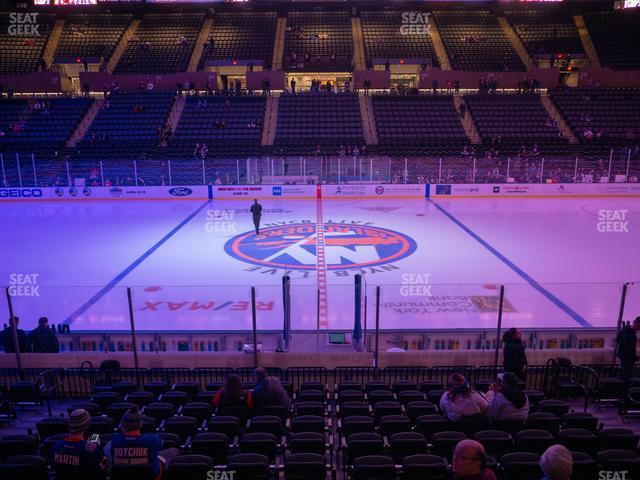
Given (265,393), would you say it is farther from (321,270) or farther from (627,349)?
(321,270)

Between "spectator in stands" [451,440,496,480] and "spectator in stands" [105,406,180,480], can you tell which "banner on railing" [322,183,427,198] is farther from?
"spectator in stands" [451,440,496,480]

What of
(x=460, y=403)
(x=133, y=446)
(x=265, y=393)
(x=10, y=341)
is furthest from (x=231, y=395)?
(x=10, y=341)

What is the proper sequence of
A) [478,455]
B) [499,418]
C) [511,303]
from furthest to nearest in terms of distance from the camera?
1. [511,303]
2. [499,418]
3. [478,455]

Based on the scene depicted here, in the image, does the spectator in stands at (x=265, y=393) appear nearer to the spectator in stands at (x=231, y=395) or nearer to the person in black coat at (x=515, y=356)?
the spectator in stands at (x=231, y=395)

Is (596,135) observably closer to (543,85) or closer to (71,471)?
(543,85)

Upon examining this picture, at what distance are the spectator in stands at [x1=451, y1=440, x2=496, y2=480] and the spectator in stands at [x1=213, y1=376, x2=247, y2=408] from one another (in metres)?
3.21

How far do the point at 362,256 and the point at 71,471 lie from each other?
43.7ft

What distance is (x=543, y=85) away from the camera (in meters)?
42.9

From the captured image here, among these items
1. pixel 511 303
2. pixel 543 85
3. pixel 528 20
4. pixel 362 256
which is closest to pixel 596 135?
pixel 543 85

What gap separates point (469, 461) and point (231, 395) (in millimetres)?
3366

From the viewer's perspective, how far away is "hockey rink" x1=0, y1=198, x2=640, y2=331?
9.87 meters

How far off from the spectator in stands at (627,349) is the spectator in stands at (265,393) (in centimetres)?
523

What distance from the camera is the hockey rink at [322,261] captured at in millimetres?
9867

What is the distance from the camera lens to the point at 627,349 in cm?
819
